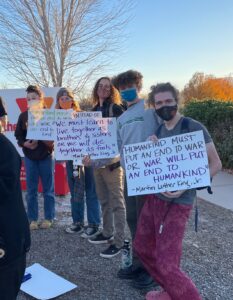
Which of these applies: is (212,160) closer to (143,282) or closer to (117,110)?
(143,282)

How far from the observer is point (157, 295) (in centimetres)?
318

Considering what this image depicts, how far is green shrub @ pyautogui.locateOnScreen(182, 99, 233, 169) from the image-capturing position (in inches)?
378

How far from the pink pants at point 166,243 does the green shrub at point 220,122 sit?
675 centimetres

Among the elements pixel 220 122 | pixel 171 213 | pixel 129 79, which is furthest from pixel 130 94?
pixel 220 122

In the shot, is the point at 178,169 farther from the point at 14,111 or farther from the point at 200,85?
the point at 200,85

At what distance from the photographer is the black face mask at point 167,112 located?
288 cm

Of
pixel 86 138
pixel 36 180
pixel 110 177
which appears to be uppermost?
pixel 86 138

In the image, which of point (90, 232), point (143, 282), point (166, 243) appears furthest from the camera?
point (90, 232)

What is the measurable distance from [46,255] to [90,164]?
3.87 feet

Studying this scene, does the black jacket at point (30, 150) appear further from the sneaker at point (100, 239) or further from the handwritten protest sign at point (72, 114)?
the sneaker at point (100, 239)

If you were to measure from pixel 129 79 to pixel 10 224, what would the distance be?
1.92 meters

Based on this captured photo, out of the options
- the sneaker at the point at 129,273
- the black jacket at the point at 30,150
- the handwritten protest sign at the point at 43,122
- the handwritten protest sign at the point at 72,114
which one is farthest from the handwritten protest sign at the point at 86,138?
the sneaker at the point at 129,273

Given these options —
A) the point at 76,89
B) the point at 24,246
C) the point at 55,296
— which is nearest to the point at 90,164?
the point at 55,296

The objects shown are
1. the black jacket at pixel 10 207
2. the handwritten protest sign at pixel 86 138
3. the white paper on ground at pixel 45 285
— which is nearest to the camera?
the black jacket at pixel 10 207
